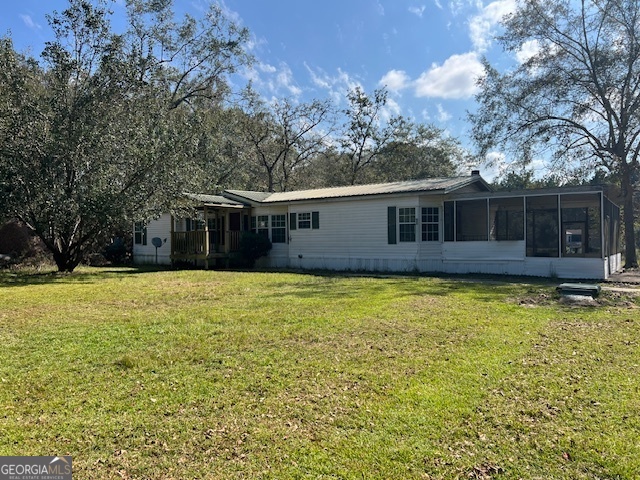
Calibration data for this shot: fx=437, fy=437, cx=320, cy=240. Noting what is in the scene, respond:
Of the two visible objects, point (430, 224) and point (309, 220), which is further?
point (309, 220)

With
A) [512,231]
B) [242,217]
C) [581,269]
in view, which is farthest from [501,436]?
[242,217]

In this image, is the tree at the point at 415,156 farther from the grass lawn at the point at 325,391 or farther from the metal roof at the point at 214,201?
the grass lawn at the point at 325,391

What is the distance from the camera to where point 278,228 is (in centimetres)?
1995

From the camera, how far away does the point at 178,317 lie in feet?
25.3

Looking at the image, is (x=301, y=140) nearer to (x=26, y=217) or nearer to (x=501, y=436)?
(x=26, y=217)

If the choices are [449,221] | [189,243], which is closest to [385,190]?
[449,221]

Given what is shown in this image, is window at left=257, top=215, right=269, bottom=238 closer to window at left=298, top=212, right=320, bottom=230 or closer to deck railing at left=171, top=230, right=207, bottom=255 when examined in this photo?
window at left=298, top=212, right=320, bottom=230

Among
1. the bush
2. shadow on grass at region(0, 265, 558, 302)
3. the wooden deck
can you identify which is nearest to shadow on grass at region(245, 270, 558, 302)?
shadow on grass at region(0, 265, 558, 302)

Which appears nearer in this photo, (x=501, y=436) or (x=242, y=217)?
(x=501, y=436)

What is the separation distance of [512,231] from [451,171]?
78.5 ft

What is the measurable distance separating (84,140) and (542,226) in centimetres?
1507

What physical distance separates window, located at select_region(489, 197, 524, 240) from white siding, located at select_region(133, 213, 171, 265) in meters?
14.3

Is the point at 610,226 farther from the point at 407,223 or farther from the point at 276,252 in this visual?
the point at 276,252

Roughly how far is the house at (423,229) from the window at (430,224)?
0.04m
